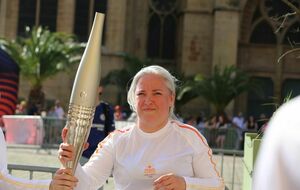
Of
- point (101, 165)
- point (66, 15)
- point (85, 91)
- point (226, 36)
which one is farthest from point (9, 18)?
point (85, 91)

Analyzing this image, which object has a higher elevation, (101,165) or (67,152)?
(67,152)

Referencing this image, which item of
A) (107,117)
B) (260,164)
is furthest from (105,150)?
(107,117)

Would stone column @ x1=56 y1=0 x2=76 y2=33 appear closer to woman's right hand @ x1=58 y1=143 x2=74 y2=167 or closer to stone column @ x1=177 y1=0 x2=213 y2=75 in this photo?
stone column @ x1=177 y1=0 x2=213 y2=75

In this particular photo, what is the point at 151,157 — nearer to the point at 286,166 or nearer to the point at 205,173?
the point at 205,173

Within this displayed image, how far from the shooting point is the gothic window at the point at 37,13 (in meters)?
26.7

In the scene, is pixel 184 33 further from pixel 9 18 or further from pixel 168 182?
pixel 168 182

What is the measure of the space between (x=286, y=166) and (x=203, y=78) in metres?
23.0

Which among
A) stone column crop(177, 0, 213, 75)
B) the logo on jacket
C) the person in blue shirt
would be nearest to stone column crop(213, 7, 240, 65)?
stone column crop(177, 0, 213, 75)

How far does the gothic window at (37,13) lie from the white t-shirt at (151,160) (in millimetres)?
24238

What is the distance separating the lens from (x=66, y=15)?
86.8ft

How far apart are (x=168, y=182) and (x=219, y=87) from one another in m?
21.2

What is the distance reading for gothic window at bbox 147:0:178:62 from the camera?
29.0m

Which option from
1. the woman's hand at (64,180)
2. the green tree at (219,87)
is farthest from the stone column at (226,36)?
the woman's hand at (64,180)

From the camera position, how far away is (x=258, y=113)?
89.5 feet
